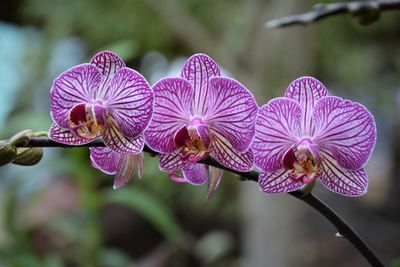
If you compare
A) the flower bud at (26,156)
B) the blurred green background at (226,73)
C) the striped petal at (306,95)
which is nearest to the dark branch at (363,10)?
the striped petal at (306,95)

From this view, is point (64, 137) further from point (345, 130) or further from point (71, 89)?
point (345, 130)

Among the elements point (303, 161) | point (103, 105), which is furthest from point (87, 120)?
point (303, 161)

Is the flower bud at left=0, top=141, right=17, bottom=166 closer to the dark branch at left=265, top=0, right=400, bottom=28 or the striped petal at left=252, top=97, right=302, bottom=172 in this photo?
the striped petal at left=252, top=97, right=302, bottom=172

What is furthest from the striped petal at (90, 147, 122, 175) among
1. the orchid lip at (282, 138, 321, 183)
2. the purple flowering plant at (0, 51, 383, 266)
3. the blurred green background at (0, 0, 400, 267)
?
the blurred green background at (0, 0, 400, 267)

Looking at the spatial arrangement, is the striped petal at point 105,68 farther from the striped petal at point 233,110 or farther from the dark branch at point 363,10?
the dark branch at point 363,10

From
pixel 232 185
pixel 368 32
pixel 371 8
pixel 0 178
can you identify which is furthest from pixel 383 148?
pixel 371 8
